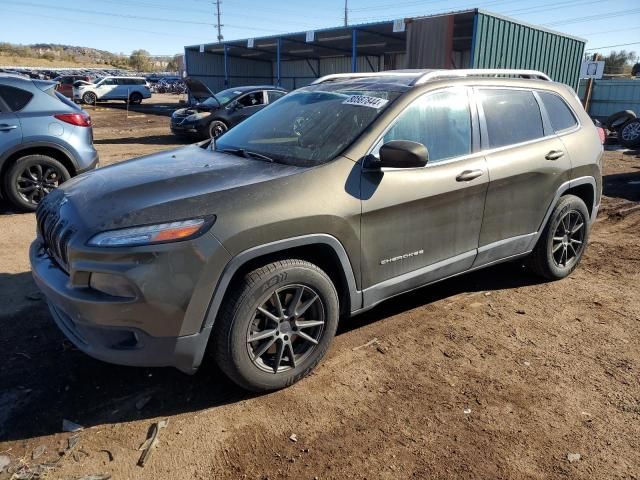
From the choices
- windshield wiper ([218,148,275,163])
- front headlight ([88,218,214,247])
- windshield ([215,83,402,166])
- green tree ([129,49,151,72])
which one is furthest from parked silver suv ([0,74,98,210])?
green tree ([129,49,151,72])

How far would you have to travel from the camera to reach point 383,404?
285 centimetres

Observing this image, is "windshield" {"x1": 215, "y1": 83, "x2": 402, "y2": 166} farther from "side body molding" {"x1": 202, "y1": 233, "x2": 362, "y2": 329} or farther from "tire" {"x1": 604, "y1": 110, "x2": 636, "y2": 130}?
"tire" {"x1": 604, "y1": 110, "x2": 636, "y2": 130}

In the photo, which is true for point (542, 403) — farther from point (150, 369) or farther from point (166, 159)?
point (166, 159)

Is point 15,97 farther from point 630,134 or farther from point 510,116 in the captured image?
point 630,134

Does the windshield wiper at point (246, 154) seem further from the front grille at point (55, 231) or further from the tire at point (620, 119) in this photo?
the tire at point (620, 119)

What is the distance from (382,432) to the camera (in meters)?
2.62

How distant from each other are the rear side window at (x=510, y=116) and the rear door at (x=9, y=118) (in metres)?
5.62

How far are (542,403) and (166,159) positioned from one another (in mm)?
2847

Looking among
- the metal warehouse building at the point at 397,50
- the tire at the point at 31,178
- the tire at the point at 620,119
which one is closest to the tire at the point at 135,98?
the metal warehouse building at the point at 397,50

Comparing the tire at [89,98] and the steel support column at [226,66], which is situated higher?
the steel support column at [226,66]

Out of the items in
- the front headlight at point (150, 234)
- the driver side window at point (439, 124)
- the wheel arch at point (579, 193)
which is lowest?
the wheel arch at point (579, 193)

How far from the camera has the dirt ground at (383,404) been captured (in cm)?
241

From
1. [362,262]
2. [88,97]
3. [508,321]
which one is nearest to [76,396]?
[362,262]

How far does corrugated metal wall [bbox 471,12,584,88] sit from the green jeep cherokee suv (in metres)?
12.9
